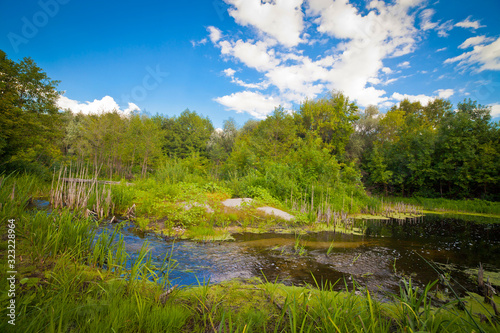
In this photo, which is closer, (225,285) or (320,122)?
(225,285)

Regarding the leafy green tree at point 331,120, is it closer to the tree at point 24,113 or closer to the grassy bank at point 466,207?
the grassy bank at point 466,207

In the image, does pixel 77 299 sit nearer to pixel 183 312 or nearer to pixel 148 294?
pixel 148 294

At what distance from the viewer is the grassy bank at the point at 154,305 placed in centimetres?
176

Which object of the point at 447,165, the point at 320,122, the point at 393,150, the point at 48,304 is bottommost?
the point at 48,304

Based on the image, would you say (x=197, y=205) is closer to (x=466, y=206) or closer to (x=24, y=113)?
(x=24, y=113)

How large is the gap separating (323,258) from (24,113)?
728 inches

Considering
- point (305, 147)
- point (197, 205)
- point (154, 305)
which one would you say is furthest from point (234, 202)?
point (305, 147)

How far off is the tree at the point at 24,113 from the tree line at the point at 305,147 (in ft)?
0.18

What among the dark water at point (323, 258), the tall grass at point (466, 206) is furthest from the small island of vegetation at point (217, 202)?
the dark water at point (323, 258)

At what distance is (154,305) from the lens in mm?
2176

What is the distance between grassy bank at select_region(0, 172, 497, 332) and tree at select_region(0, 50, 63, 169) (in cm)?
1115

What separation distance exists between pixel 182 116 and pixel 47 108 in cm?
3128

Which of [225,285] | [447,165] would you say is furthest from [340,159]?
[225,285]

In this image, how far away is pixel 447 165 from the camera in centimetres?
2392
